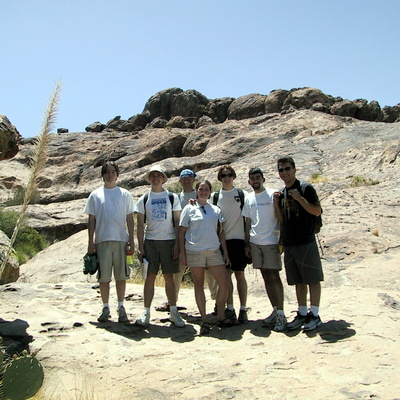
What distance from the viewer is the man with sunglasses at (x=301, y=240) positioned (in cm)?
534

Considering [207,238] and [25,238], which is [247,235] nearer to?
[207,238]

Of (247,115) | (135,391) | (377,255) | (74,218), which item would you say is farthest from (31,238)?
(247,115)

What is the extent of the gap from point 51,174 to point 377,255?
2572cm

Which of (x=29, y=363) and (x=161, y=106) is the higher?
(x=161, y=106)

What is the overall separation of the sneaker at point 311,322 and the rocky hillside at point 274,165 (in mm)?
4008

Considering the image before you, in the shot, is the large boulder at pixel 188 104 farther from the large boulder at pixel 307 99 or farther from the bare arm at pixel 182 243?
the bare arm at pixel 182 243

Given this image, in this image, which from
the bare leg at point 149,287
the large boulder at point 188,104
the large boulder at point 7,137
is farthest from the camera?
the large boulder at point 188,104

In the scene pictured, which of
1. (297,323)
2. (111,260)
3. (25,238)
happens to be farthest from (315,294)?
(25,238)

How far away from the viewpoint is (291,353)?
4754 millimetres

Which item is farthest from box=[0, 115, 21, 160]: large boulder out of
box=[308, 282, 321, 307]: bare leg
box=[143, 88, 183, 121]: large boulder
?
box=[143, 88, 183, 121]: large boulder

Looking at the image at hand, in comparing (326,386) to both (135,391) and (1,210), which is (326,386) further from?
(1,210)

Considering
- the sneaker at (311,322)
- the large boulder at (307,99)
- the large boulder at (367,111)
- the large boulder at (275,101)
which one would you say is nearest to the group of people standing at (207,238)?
the sneaker at (311,322)

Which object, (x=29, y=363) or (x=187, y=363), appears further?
(x=187, y=363)

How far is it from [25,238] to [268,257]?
1290cm
